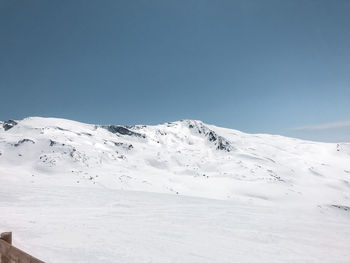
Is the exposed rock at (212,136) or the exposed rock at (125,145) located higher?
the exposed rock at (212,136)

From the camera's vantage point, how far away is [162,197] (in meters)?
18.5

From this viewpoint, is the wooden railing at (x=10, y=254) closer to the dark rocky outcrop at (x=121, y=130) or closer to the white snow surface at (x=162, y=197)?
the white snow surface at (x=162, y=197)

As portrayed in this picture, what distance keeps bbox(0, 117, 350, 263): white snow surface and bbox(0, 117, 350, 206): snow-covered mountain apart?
0.17 m

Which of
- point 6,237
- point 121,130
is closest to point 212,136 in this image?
point 121,130

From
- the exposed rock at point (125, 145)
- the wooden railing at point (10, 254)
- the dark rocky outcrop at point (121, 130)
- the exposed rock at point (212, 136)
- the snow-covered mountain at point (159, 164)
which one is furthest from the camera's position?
the exposed rock at point (212, 136)

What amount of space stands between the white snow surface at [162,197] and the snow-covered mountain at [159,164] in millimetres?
166

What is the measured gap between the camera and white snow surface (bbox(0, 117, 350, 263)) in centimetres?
848

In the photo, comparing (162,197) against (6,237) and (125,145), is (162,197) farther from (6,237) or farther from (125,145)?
(125,145)

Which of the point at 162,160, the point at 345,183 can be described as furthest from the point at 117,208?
the point at 345,183

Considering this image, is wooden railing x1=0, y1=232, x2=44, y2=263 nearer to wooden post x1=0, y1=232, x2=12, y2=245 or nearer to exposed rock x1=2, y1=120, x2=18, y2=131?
wooden post x1=0, y1=232, x2=12, y2=245

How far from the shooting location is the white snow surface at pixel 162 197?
848 cm

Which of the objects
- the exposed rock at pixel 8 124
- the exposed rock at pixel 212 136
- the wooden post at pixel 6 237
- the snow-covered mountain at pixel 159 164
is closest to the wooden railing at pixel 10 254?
the wooden post at pixel 6 237

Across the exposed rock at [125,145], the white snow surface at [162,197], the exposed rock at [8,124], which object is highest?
the exposed rock at [8,124]

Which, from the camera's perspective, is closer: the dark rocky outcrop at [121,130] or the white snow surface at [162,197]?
the white snow surface at [162,197]
